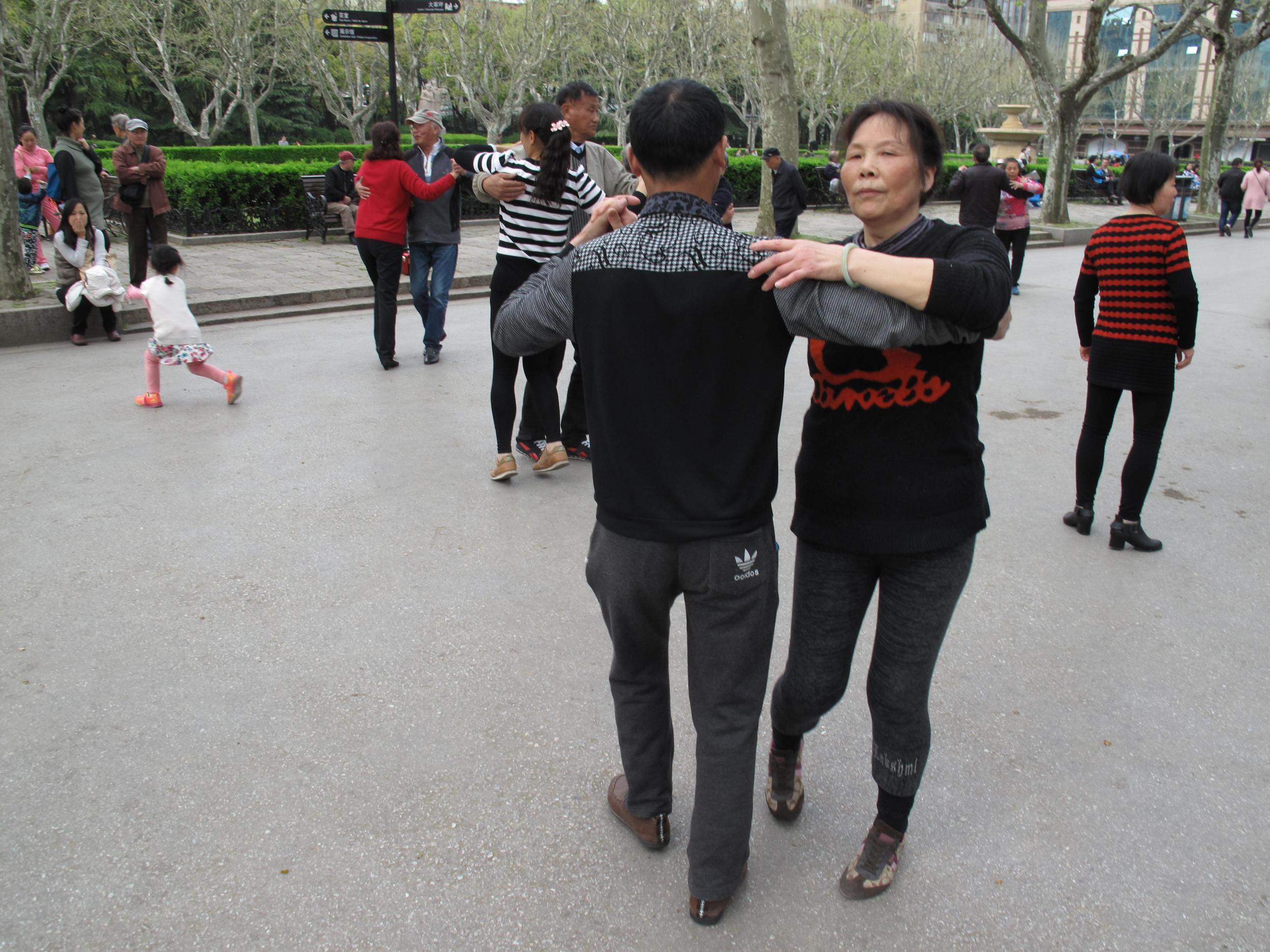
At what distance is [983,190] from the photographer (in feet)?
35.6

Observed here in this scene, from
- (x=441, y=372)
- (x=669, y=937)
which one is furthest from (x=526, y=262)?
(x=669, y=937)

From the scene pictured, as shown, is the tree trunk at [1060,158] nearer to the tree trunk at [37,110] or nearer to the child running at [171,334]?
the child running at [171,334]

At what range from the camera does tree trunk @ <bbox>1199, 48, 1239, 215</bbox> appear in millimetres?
23516

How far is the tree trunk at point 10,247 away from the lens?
909 centimetres

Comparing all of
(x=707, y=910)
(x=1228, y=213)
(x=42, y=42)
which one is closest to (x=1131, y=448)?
(x=707, y=910)

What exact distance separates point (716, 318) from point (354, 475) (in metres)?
3.94

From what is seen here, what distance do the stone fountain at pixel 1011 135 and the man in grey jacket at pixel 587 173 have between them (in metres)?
15.8

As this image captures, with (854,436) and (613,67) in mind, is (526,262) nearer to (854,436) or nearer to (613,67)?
(854,436)

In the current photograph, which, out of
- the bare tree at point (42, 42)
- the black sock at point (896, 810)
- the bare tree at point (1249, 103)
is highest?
the bare tree at point (1249, 103)

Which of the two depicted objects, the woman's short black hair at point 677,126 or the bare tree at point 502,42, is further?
the bare tree at point 502,42

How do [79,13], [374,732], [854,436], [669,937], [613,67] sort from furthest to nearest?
1. [613,67]
2. [79,13]
3. [374,732]
4. [669,937]
5. [854,436]

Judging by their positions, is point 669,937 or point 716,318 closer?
point 716,318

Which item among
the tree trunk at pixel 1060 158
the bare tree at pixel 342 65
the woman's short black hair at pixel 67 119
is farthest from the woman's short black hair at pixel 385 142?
the bare tree at pixel 342 65

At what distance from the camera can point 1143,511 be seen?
→ 506cm
